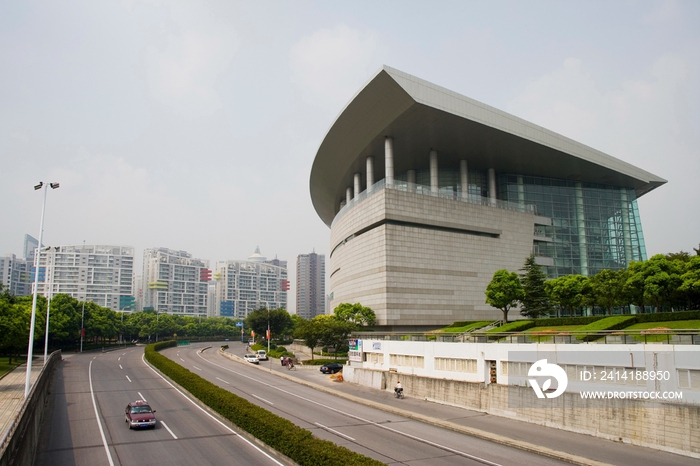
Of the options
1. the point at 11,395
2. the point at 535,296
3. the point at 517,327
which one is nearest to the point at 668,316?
the point at 517,327

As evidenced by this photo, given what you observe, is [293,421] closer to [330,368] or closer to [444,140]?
[330,368]

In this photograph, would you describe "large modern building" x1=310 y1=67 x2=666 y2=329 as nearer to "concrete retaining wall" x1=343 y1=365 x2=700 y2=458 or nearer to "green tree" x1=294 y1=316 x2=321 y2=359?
"green tree" x1=294 y1=316 x2=321 y2=359

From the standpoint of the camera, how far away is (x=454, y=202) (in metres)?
64.4

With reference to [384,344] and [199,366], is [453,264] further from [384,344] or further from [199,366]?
[199,366]

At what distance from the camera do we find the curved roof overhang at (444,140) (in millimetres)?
55469

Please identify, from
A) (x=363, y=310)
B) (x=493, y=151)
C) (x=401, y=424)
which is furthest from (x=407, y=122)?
(x=401, y=424)

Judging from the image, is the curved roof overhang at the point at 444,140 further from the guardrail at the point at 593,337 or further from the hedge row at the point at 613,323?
the guardrail at the point at 593,337

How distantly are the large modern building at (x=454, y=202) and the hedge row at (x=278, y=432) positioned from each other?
110 feet

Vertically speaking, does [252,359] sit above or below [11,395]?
below

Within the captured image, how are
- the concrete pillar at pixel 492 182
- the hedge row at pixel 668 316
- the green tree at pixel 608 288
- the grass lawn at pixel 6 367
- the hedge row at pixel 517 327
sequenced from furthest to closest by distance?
the concrete pillar at pixel 492 182 → the green tree at pixel 608 288 → the grass lawn at pixel 6 367 → the hedge row at pixel 517 327 → the hedge row at pixel 668 316

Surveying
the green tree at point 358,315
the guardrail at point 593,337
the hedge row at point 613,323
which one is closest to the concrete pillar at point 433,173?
the green tree at point 358,315

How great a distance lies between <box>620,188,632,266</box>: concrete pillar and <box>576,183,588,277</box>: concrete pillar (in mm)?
6926

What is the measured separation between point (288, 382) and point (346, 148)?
37.0m

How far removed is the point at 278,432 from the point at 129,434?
8.39 meters
